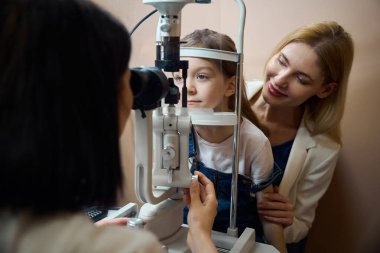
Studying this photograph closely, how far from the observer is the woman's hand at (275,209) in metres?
1.09

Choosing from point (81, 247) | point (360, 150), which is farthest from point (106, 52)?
point (360, 150)

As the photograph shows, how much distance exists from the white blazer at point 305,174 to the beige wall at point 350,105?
28 cm

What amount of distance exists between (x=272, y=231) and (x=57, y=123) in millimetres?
867

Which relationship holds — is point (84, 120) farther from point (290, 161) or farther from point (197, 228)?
point (290, 161)

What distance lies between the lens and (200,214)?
0.77 meters

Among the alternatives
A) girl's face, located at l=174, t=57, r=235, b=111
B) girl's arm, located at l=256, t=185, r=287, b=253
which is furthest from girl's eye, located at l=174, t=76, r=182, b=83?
girl's arm, located at l=256, t=185, r=287, b=253

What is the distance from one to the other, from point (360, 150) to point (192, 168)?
2.88ft

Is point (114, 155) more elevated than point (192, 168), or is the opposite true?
point (114, 155)

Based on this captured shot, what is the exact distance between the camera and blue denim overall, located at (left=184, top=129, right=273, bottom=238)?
3.42 feet

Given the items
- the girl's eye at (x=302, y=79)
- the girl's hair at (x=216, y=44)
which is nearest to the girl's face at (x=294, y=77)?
the girl's eye at (x=302, y=79)

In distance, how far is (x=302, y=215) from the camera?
1.28 m

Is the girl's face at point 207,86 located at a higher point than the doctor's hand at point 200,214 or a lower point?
higher

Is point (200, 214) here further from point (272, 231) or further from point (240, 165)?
point (272, 231)

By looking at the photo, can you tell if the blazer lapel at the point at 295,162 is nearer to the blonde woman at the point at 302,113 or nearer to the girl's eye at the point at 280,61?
the blonde woman at the point at 302,113
